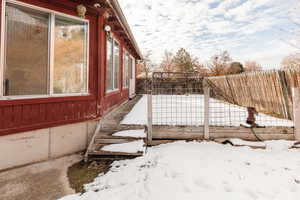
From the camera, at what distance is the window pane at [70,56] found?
2975 mm

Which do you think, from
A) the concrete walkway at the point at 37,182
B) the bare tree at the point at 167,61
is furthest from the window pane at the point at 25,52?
the bare tree at the point at 167,61

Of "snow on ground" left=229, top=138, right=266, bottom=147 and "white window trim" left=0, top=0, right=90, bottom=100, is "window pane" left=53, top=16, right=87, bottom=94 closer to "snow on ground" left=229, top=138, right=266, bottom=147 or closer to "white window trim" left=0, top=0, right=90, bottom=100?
"white window trim" left=0, top=0, right=90, bottom=100

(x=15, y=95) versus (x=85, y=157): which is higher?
(x=15, y=95)

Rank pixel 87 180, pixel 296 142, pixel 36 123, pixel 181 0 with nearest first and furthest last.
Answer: pixel 87 180 → pixel 36 123 → pixel 296 142 → pixel 181 0

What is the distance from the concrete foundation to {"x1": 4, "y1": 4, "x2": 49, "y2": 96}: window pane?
0.73 meters

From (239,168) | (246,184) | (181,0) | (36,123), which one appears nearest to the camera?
(246,184)

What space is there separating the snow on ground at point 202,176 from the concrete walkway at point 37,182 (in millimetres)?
332

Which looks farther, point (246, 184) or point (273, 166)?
point (273, 166)

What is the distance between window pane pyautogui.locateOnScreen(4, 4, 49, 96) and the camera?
8.00ft

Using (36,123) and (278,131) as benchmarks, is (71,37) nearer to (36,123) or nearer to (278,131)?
(36,123)

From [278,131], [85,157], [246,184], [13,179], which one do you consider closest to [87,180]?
A: [85,157]

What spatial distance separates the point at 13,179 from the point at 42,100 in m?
1.23

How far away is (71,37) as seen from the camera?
317 centimetres

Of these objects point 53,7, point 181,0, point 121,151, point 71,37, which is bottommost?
point 121,151
